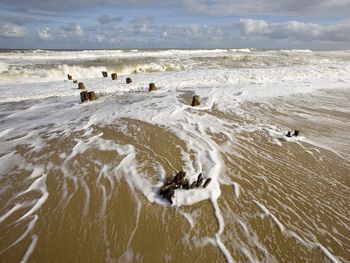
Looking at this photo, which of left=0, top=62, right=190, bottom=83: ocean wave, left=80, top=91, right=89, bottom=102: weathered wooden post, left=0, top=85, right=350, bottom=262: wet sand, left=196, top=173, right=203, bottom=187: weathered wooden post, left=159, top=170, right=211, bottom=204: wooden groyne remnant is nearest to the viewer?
left=0, top=85, right=350, bottom=262: wet sand

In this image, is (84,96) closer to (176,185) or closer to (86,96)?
(86,96)

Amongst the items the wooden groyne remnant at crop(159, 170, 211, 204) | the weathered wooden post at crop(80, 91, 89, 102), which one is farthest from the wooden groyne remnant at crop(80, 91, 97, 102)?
the wooden groyne remnant at crop(159, 170, 211, 204)

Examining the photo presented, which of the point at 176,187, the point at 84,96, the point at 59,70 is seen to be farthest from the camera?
the point at 59,70

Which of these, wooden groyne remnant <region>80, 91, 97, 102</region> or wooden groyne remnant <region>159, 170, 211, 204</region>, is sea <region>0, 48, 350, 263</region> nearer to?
wooden groyne remnant <region>159, 170, 211, 204</region>

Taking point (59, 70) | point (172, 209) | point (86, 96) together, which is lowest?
point (59, 70)

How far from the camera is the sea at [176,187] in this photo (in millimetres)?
2688

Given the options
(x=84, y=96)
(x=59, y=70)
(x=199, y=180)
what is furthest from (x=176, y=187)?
(x=59, y=70)

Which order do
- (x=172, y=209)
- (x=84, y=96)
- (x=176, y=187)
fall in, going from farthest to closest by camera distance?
(x=84, y=96) → (x=176, y=187) → (x=172, y=209)

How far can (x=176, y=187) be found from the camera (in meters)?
3.52

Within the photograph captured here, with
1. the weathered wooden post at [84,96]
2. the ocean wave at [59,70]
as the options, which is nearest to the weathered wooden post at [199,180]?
the weathered wooden post at [84,96]

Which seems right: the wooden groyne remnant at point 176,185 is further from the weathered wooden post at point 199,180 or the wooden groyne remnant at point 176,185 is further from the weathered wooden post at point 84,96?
the weathered wooden post at point 84,96

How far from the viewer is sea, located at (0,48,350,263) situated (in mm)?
2688

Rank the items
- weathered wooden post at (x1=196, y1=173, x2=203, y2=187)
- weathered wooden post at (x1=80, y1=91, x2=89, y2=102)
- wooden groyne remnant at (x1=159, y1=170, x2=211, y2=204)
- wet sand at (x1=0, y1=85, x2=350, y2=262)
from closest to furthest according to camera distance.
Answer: wet sand at (x1=0, y1=85, x2=350, y2=262) < wooden groyne remnant at (x1=159, y1=170, x2=211, y2=204) < weathered wooden post at (x1=196, y1=173, x2=203, y2=187) < weathered wooden post at (x1=80, y1=91, x2=89, y2=102)

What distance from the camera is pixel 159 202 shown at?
3.32m
